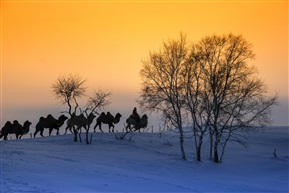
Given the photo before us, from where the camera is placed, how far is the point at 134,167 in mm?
29047

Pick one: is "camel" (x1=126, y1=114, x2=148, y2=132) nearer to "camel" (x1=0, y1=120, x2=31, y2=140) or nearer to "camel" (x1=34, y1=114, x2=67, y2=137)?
"camel" (x1=34, y1=114, x2=67, y2=137)

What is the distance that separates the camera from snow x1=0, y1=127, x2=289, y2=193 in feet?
65.6

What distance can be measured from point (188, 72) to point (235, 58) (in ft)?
12.5

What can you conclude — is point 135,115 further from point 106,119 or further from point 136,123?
point 106,119

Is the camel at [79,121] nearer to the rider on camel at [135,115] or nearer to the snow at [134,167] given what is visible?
the snow at [134,167]

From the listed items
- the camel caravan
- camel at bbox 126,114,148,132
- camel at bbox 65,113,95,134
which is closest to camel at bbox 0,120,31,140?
the camel caravan

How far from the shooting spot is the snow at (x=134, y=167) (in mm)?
19984

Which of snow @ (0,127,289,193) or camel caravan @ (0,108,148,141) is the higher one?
camel caravan @ (0,108,148,141)

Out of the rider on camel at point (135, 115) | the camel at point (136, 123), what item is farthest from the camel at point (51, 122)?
the rider on camel at point (135, 115)

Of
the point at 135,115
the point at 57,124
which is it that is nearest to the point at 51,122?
the point at 57,124

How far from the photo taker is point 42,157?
1085 inches

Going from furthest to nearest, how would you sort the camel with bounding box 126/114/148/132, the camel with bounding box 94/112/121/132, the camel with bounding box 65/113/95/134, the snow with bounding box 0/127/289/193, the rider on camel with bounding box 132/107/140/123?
Answer: the camel with bounding box 94/112/121/132 → the camel with bounding box 126/114/148/132 → the rider on camel with bounding box 132/107/140/123 → the camel with bounding box 65/113/95/134 → the snow with bounding box 0/127/289/193

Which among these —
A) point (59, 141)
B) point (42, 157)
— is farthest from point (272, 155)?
point (42, 157)

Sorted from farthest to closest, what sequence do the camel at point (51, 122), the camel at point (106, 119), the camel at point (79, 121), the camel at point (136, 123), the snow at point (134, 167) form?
the camel at point (106, 119)
the camel at point (51, 122)
the camel at point (136, 123)
the camel at point (79, 121)
the snow at point (134, 167)
